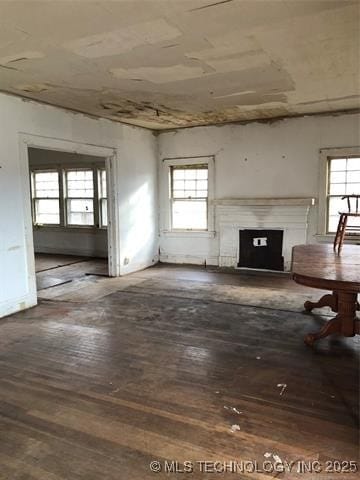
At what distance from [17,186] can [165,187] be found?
124 inches

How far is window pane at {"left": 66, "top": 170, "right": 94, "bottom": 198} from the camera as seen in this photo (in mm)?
7691

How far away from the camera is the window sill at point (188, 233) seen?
668 centimetres

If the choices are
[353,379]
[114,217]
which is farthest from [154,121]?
[353,379]

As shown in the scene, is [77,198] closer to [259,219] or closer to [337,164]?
[259,219]

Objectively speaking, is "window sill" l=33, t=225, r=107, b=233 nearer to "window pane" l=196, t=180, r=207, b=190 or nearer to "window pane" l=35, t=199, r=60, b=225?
"window pane" l=35, t=199, r=60, b=225

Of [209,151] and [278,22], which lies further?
[209,151]

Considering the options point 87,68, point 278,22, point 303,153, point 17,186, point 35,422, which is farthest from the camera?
point 303,153

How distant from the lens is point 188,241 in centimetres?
686

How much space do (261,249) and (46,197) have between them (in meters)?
4.83

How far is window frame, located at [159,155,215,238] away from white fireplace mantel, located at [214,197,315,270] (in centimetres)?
16

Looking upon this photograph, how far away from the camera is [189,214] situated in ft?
22.6

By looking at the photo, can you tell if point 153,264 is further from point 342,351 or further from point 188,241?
point 342,351

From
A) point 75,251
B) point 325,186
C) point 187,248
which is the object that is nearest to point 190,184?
point 187,248

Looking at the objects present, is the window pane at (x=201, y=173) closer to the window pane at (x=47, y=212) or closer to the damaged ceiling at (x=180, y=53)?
the damaged ceiling at (x=180, y=53)
